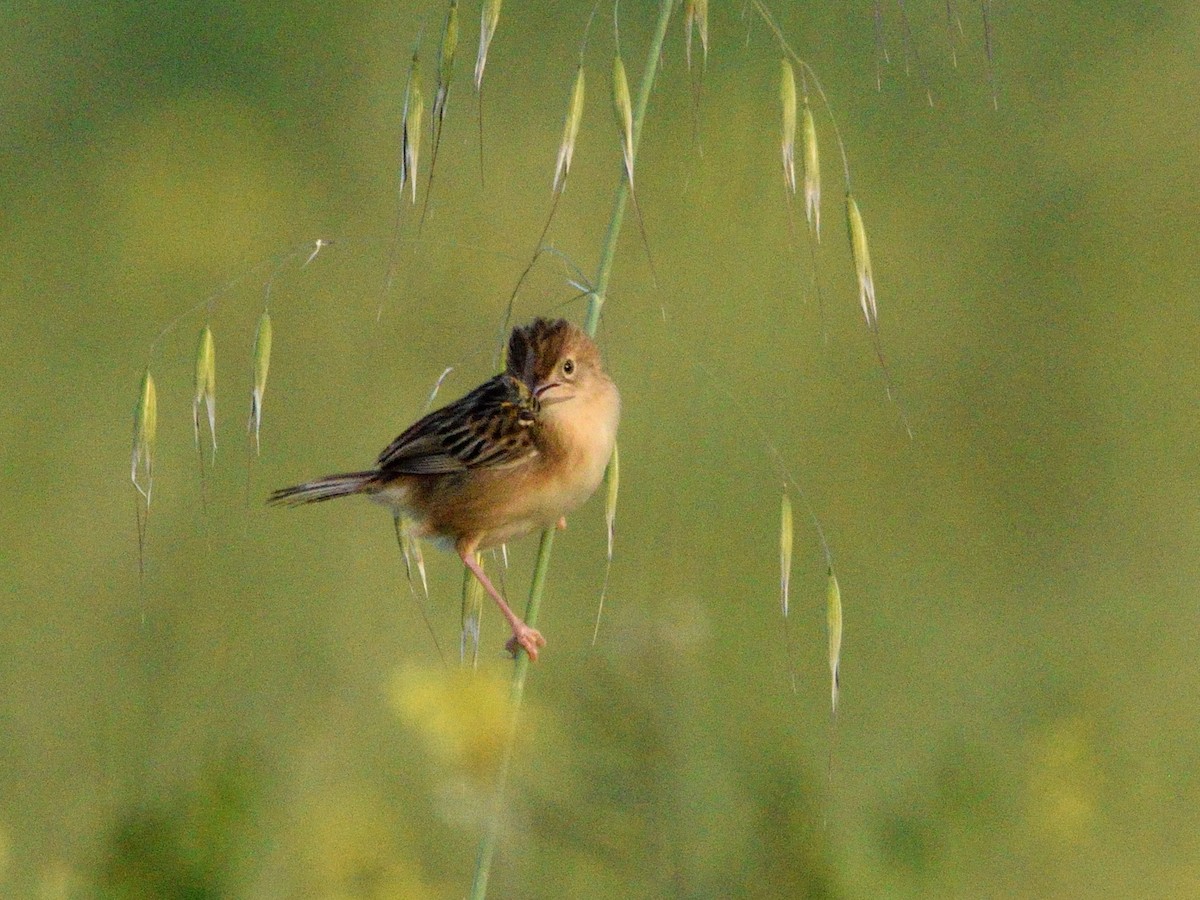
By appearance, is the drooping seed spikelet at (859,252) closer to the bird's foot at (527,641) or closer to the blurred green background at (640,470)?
the blurred green background at (640,470)

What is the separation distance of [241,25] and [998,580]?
13.4 ft

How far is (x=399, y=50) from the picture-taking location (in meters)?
6.89

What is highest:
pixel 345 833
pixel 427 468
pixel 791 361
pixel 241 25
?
pixel 241 25

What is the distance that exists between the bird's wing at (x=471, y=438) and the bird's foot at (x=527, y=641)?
1.51 ft

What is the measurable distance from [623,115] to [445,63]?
1.04 ft

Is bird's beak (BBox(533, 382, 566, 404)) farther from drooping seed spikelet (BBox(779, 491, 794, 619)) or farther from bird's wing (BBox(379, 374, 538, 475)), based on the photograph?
drooping seed spikelet (BBox(779, 491, 794, 619))

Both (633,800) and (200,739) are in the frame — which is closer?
(633,800)

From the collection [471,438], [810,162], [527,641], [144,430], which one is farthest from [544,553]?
[471,438]

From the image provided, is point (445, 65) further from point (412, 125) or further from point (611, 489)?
point (611, 489)

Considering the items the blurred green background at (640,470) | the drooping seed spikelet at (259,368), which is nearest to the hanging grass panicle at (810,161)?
the blurred green background at (640,470)

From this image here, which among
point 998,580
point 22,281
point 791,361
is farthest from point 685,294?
point 22,281

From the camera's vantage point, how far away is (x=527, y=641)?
2.78 meters

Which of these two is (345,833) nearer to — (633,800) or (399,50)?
(633,800)

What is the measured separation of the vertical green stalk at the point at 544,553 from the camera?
2.30 metres
